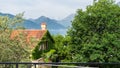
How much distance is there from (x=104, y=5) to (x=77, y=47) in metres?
4.48

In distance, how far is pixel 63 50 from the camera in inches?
1464

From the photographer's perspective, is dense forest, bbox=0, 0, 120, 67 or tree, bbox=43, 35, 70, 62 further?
tree, bbox=43, 35, 70, 62

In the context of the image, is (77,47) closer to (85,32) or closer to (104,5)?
(85,32)

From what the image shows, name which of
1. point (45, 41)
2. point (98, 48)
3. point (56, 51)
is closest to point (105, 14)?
point (98, 48)

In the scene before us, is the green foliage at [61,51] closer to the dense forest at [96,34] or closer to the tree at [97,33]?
the dense forest at [96,34]

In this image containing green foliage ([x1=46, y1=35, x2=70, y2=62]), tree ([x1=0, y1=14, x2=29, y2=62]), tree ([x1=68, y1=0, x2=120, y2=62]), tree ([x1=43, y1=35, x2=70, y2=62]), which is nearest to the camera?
tree ([x1=0, y1=14, x2=29, y2=62])

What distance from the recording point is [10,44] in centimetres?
1557

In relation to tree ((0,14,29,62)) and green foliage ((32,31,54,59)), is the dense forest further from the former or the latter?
tree ((0,14,29,62))

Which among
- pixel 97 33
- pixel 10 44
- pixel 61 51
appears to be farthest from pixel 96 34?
pixel 10 44

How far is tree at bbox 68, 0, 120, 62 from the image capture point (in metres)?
31.0

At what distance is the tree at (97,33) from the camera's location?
3102cm

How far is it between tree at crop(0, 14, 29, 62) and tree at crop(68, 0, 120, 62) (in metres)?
15.6

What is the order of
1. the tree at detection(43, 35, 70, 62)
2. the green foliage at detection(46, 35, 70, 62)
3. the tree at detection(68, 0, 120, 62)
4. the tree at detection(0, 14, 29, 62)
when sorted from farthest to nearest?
1. the green foliage at detection(46, 35, 70, 62)
2. the tree at detection(43, 35, 70, 62)
3. the tree at detection(68, 0, 120, 62)
4. the tree at detection(0, 14, 29, 62)

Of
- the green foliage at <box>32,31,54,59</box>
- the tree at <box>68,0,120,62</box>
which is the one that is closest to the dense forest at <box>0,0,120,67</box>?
the tree at <box>68,0,120,62</box>
